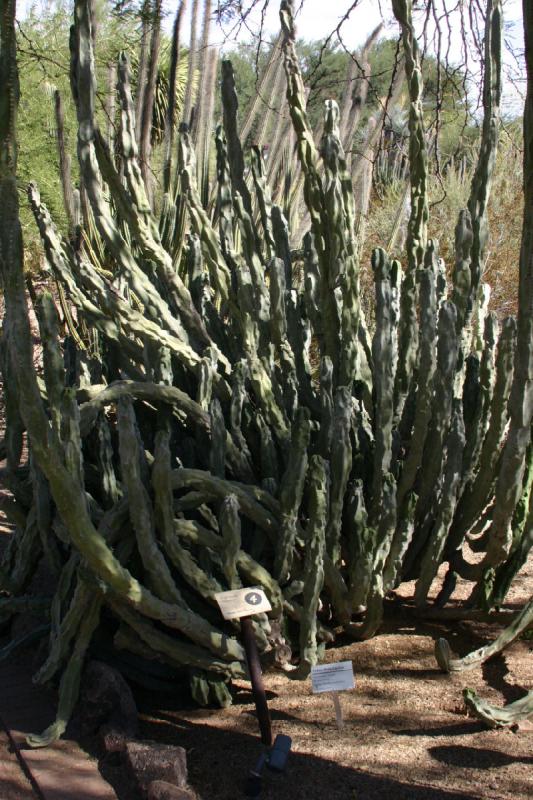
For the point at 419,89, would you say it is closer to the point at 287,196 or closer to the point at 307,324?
the point at 307,324

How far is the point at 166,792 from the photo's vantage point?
10.1ft

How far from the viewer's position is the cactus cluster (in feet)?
11.9

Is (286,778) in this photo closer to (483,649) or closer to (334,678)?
(334,678)

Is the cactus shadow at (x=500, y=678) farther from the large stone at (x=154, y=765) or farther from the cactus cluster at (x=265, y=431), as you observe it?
the large stone at (x=154, y=765)

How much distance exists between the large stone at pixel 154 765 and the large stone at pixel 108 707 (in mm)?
252

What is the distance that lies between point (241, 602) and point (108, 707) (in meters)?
0.65

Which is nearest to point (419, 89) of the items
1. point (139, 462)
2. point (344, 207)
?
point (344, 207)

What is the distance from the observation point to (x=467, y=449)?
4.28 metres

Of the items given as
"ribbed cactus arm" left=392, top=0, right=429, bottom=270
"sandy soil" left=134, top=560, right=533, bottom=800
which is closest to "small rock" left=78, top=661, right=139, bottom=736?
"sandy soil" left=134, top=560, right=533, bottom=800

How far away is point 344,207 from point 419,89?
0.62m

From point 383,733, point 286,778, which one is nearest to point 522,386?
point 383,733

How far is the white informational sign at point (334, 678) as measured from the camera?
3514 mm

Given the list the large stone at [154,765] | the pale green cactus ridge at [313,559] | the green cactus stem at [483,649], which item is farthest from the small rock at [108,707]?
the green cactus stem at [483,649]

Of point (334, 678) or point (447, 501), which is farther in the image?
point (447, 501)
